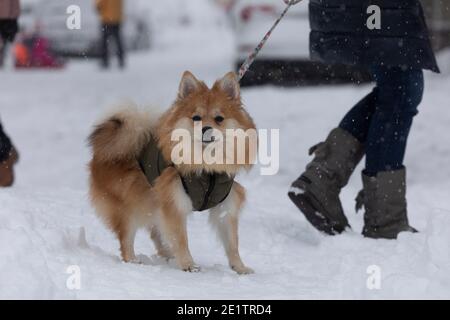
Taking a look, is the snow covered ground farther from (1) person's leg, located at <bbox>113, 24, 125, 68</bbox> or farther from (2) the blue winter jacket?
(1) person's leg, located at <bbox>113, 24, 125, 68</bbox>

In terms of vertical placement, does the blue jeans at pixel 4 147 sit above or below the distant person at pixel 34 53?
above

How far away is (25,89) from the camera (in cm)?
1349

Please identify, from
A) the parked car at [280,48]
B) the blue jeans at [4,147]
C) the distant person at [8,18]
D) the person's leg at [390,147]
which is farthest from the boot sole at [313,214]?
the parked car at [280,48]

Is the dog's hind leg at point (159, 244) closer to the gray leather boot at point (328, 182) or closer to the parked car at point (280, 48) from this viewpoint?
Answer: the gray leather boot at point (328, 182)

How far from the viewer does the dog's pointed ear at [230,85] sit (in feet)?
13.4

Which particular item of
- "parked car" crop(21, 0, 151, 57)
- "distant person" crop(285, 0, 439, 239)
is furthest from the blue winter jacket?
"parked car" crop(21, 0, 151, 57)

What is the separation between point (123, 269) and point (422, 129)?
577 centimetres

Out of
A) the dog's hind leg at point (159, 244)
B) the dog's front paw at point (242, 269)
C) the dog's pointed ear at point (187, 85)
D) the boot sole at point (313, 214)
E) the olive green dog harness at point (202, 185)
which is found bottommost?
the dog's hind leg at point (159, 244)

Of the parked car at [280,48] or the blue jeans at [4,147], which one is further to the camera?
the parked car at [280,48]

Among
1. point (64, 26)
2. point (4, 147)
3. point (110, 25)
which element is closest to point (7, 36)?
point (4, 147)

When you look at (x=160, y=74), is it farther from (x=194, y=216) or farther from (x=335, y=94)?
(x=194, y=216)

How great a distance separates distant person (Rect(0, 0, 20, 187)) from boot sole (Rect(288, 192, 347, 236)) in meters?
2.13

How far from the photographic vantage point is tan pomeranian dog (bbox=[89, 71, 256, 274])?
4.05 metres
